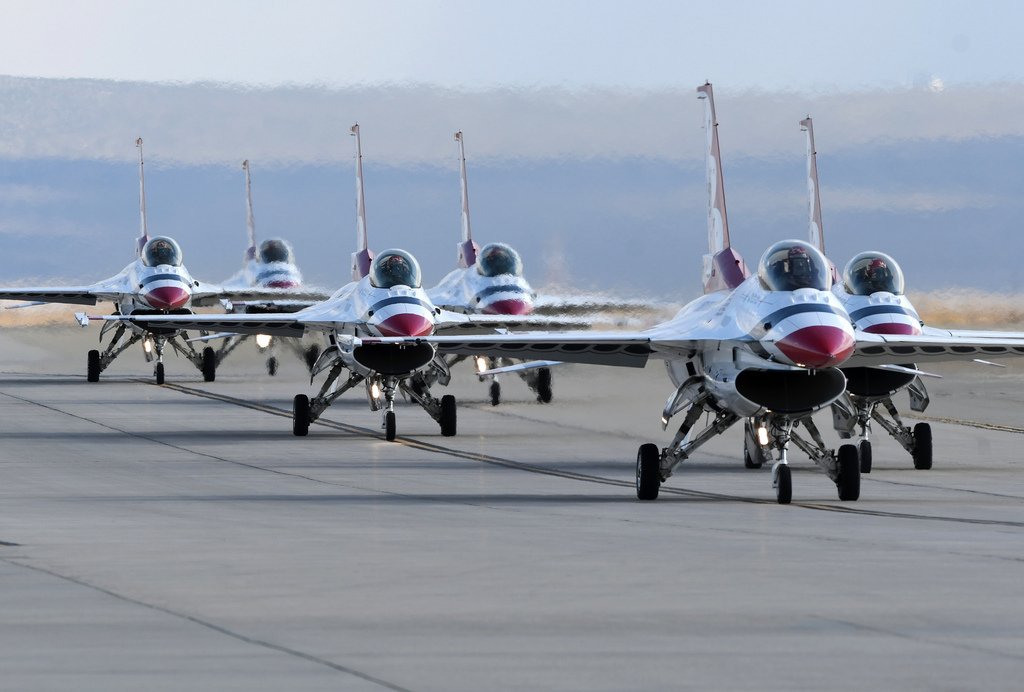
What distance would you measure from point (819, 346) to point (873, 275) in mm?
7860

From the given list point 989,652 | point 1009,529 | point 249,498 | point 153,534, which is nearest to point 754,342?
point 1009,529

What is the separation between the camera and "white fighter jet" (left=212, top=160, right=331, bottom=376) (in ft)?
165

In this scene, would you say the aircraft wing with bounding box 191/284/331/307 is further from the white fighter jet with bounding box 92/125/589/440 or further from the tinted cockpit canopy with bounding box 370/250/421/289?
the tinted cockpit canopy with bounding box 370/250/421/289

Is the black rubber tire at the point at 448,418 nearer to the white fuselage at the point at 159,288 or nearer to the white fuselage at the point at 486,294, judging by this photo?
the white fuselage at the point at 486,294

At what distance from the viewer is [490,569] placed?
1452cm

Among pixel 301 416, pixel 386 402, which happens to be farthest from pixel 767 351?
pixel 301 416

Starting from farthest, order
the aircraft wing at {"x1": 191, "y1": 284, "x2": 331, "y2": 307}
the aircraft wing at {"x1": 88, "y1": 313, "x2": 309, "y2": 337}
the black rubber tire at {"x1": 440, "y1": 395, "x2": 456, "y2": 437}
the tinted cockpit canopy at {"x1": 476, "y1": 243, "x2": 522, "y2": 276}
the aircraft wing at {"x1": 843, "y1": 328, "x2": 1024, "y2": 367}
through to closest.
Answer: the aircraft wing at {"x1": 191, "y1": 284, "x2": 331, "y2": 307}
the tinted cockpit canopy at {"x1": 476, "y1": 243, "x2": 522, "y2": 276}
the aircraft wing at {"x1": 88, "y1": 313, "x2": 309, "y2": 337}
the black rubber tire at {"x1": 440, "y1": 395, "x2": 456, "y2": 437}
the aircraft wing at {"x1": 843, "y1": 328, "x2": 1024, "y2": 367}

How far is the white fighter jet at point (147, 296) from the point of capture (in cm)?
4759

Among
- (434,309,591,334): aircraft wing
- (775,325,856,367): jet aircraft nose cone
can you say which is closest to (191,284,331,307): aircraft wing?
(434,309,591,334): aircraft wing

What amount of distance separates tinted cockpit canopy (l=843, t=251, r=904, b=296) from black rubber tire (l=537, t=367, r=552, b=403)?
1406 cm

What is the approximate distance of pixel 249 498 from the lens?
69.4 ft

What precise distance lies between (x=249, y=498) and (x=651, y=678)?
1173 cm

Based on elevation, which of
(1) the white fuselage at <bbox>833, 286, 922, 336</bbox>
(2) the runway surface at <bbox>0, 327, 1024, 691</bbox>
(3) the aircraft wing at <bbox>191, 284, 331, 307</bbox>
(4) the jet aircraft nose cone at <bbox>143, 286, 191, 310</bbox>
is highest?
(3) the aircraft wing at <bbox>191, 284, 331, 307</bbox>

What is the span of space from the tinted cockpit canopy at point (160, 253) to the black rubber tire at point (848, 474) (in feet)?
99.6
